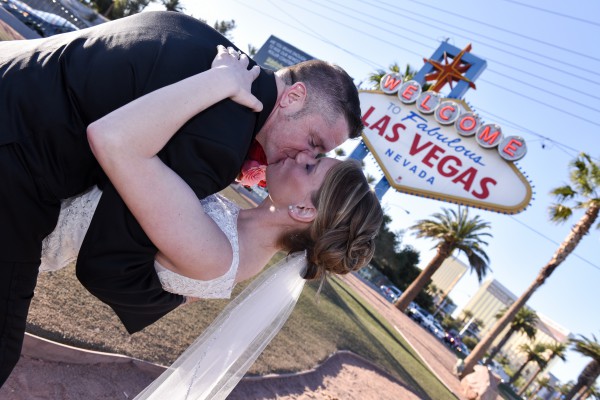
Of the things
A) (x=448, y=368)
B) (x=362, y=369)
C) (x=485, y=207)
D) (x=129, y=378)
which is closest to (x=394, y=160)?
(x=485, y=207)

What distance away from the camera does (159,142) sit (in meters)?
1.64

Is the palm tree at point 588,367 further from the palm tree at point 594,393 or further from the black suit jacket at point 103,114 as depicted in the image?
the black suit jacket at point 103,114

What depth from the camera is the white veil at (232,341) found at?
9.46 ft

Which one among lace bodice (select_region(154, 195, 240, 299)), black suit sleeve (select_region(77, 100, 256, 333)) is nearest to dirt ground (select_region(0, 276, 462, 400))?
lace bodice (select_region(154, 195, 240, 299))

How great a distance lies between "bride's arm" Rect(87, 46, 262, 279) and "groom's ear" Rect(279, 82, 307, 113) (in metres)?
0.49

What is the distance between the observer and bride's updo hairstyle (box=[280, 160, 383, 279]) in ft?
8.05

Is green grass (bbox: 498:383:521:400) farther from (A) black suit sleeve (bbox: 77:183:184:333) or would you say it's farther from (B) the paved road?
(A) black suit sleeve (bbox: 77:183:184:333)

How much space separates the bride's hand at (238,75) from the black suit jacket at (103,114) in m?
0.05

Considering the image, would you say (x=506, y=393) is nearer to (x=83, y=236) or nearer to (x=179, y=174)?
(x=83, y=236)

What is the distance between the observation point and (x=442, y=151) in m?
14.4

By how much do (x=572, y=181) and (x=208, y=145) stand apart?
78.9ft

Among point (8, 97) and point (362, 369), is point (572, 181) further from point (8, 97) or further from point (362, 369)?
point (8, 97)

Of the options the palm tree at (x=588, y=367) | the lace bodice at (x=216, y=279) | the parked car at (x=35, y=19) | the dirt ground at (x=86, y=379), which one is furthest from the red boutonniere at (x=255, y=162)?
the palm tree at (x=588, y=367)

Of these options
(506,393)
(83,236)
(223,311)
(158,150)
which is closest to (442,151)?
(223,311)
